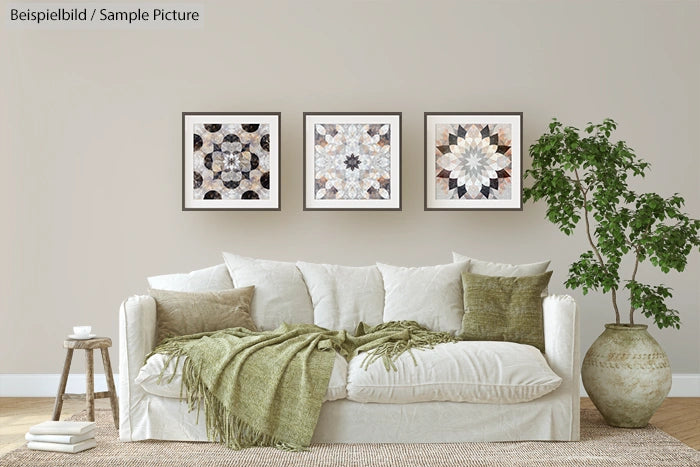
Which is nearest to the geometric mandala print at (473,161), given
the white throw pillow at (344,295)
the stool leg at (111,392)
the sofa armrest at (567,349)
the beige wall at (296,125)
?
the beige wall at (296,125)

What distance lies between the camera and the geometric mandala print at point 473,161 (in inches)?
194

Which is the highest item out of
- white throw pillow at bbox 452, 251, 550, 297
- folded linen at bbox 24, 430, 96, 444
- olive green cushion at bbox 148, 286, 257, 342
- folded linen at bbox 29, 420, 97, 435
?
white throw pillow at bbox 452, 251, 550, 297

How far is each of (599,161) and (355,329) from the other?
158 cm

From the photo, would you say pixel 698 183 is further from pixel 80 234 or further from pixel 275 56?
pixel 80 234

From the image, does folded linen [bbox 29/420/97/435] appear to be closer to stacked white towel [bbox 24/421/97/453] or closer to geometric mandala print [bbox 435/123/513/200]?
stacked white towel [bbox 24/421/97/453]

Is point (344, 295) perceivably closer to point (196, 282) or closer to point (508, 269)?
point (196, 282)

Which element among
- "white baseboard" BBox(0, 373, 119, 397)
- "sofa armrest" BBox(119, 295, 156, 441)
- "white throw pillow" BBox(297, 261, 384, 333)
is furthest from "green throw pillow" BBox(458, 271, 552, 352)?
"white baseboard" BBox(0, 373, 119, 397)

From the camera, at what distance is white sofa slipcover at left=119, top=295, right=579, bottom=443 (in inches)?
141

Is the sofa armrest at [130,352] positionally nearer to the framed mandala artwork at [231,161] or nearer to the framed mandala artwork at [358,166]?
the framed mandala artwork at [231,161]

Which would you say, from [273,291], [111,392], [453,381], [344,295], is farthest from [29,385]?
[453,381]

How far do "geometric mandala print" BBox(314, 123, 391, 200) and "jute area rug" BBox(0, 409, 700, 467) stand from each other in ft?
6.11

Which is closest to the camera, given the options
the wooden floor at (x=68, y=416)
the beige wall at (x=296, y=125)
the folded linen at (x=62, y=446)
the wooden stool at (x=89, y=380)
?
the folded linen at (x=62, y=446)

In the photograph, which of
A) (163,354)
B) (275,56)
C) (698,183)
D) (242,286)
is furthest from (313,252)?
(698,183)

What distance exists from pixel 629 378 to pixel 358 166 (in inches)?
80.6
